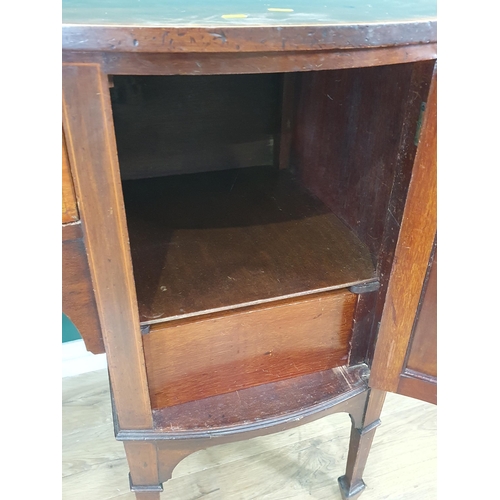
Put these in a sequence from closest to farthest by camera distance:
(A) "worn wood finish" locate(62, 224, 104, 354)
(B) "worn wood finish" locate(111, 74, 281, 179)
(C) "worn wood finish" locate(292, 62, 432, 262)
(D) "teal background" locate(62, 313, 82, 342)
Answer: (A) "worn wood finish" locate(62, 224, 104, 354), (C) "worn wood finish" locate(292, 62, 432, 262), (B) "worn wood finish" locate(111, 74, 281, 179), (D) "teal background" locate(62, 313, 82, 342)

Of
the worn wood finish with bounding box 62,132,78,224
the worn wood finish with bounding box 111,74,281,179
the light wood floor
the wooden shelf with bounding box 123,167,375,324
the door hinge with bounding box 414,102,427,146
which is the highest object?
the door hinge with bounding box 414,102,427,146

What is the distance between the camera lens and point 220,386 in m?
0.71

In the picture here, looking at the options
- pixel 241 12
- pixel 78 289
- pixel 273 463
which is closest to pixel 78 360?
pixel 273 463

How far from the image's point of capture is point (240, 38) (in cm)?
40

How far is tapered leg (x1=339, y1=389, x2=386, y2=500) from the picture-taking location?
0.80 metres

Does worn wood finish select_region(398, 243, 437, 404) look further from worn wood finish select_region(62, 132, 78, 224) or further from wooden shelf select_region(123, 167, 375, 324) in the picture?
worn wood finish select_region(62, 132, 78, 224)

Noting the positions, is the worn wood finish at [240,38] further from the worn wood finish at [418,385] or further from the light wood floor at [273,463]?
the light wood floor at [273,463]

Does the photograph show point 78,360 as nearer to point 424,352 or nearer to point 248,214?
point 248,214

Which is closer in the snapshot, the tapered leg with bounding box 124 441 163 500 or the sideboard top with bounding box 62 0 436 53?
the sideboard top with bounding box 62 0 436 53

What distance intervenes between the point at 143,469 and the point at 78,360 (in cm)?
61

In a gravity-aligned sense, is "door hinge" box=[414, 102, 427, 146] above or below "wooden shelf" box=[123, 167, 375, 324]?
above

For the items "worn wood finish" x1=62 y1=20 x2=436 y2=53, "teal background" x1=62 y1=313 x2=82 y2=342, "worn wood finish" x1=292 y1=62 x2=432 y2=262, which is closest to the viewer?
"worn wood finish" x1=62 y1=20 x2=436 y2=53

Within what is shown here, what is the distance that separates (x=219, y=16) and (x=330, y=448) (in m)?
0.96

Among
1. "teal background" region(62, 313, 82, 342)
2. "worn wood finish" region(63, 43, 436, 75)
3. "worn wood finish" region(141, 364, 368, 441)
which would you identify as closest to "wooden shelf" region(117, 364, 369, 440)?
"worn wood finish" region(141, 364, 368, 441)
